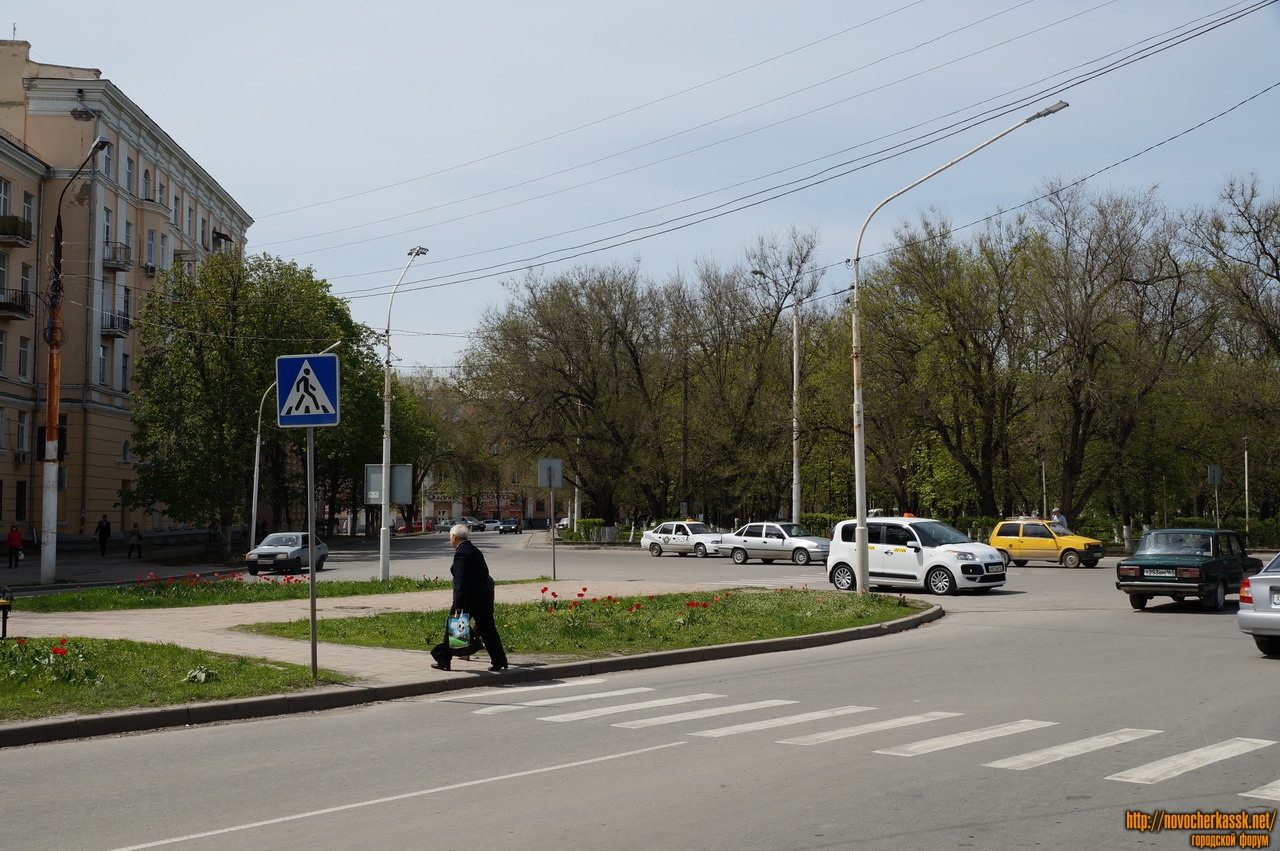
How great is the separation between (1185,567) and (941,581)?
6.37 m

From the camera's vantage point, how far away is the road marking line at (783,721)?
9.55 meters

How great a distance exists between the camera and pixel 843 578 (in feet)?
87.8

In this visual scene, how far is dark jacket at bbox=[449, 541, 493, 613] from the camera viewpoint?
13.1 meters

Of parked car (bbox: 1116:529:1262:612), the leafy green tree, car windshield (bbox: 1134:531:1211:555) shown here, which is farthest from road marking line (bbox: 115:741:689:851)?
the leafy green tree

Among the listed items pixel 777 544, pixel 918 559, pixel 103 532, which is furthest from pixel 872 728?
pixel 103 532

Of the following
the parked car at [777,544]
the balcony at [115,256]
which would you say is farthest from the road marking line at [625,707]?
the balcony at [115,256]

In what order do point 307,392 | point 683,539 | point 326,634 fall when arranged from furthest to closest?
point 683,539 < point 326,634 < point 307,392

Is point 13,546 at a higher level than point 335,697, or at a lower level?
higher

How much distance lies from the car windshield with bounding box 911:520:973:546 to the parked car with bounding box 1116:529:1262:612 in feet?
17.0

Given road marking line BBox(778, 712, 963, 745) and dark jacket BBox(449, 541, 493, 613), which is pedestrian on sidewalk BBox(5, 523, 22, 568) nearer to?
dark jacket BBox(449, 541, 493, 613)

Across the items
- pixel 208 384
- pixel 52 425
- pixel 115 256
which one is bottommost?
pixel 52 425

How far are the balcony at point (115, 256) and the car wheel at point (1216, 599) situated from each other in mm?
49340

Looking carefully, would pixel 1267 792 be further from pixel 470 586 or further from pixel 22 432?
pixel 22 432

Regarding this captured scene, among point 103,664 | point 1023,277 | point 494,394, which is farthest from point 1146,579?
point 494,394
